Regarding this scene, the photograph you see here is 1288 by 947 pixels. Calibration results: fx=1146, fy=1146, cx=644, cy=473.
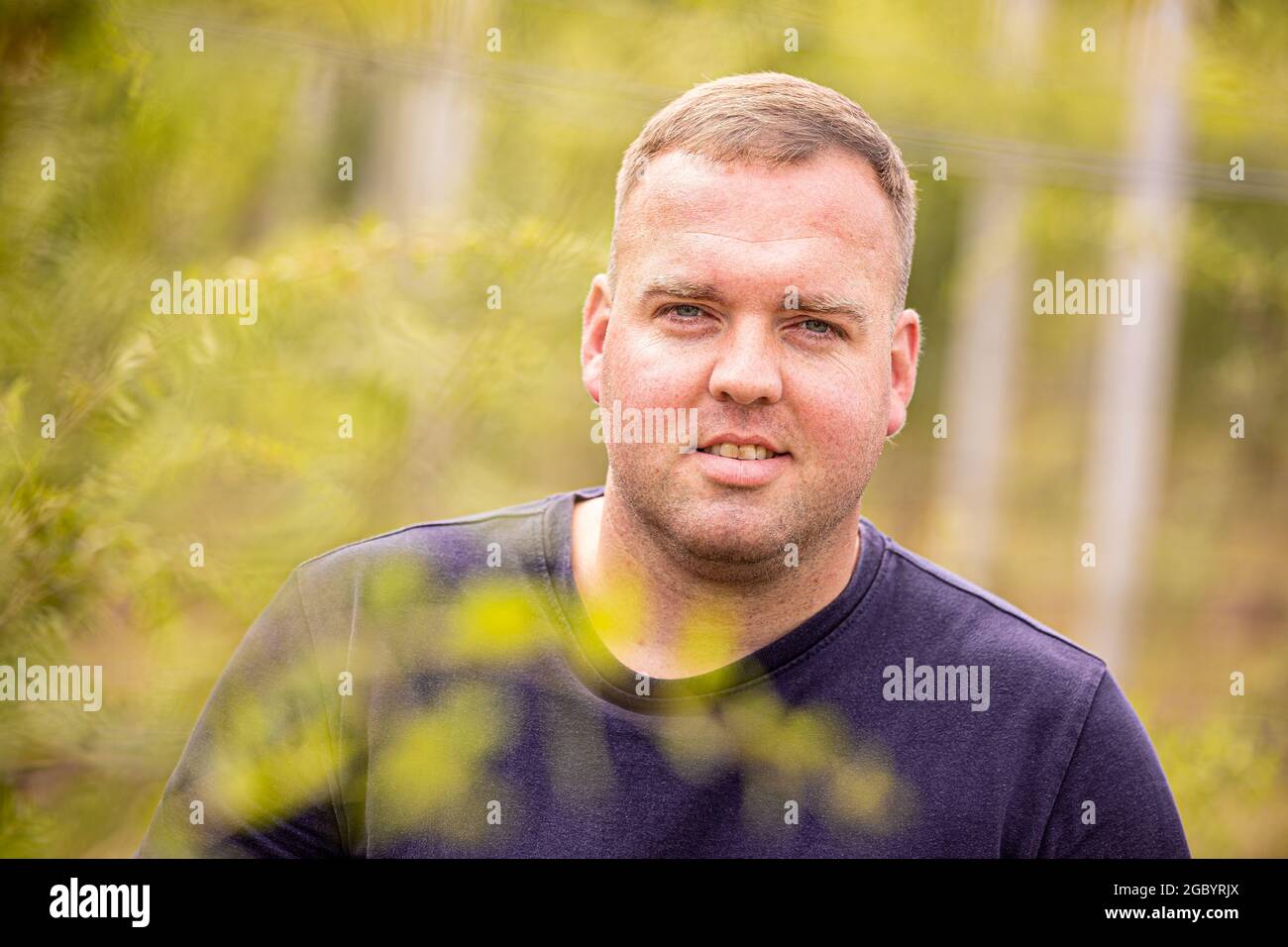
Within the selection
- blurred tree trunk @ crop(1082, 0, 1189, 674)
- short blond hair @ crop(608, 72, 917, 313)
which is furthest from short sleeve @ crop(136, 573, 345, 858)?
blurred tree trunk @ crop(1082, 0, 1189, 674)

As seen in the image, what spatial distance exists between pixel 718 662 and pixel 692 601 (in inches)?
4.7

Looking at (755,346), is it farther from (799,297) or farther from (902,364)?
(902,364)

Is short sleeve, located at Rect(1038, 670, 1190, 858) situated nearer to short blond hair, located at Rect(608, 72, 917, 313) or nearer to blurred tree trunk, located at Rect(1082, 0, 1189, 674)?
short blond hair, located at Rect(608, 72, 917, 313)

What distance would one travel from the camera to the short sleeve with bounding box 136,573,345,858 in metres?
1.76

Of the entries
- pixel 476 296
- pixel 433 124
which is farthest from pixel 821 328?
pixel 433 124

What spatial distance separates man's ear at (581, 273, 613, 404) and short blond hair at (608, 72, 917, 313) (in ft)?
0.15

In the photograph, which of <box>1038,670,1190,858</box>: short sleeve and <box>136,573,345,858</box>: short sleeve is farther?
<box>1038,670,1190,858</box>: short sleeve

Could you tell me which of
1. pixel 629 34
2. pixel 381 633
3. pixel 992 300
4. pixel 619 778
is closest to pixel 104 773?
pixel 381 633

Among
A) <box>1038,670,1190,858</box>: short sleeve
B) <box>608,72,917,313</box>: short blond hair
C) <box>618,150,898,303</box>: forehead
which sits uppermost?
<box>608,72,917,313</box>: short blond hair

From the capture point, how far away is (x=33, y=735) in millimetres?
1928

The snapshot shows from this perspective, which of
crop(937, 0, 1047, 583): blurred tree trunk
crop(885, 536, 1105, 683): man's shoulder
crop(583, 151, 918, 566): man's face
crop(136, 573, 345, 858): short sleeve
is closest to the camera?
crop(136, 573, 345, 858): short sleeve

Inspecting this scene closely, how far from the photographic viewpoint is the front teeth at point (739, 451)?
1872mm
